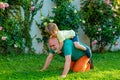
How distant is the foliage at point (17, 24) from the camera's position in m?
9.20

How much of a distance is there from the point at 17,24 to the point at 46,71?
2.05 m

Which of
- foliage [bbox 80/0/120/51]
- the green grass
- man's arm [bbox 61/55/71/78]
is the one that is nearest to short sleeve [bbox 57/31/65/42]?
man's arm [bbox 61/55/71/78]

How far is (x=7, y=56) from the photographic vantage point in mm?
9234

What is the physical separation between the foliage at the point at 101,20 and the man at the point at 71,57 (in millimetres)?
2585

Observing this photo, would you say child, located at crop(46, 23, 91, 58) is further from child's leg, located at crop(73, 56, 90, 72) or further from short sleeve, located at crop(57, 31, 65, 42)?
child's leg, located at crop(73, 56, 90, 72)

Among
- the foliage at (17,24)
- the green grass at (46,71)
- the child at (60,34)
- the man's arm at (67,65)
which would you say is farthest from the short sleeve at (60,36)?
the foliage at (17,24)

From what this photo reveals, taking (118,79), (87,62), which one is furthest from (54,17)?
(118,79)

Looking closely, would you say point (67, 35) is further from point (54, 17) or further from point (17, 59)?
point (54, 17)

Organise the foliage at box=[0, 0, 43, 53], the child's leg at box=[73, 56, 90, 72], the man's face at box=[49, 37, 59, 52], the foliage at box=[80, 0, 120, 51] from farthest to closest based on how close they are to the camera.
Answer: the foliage at box=[80, 0, 120, 51], the foliage at box=[0, 0, 43, 53], the child's leg at box=[73, 56, 90, 72], the man's face at box=[49, 37, 59, 52]

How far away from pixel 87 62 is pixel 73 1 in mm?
2932

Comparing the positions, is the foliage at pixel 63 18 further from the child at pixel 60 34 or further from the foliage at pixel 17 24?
the child at pixel 60 34

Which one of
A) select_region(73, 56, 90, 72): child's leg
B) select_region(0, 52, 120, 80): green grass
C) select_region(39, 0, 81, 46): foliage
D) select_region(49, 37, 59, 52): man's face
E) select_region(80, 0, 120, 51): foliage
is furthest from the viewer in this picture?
select_region(80, 0, 120, 51): foliage

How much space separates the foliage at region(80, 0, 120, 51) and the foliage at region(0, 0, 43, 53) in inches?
54.0

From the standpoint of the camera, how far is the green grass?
730cm
